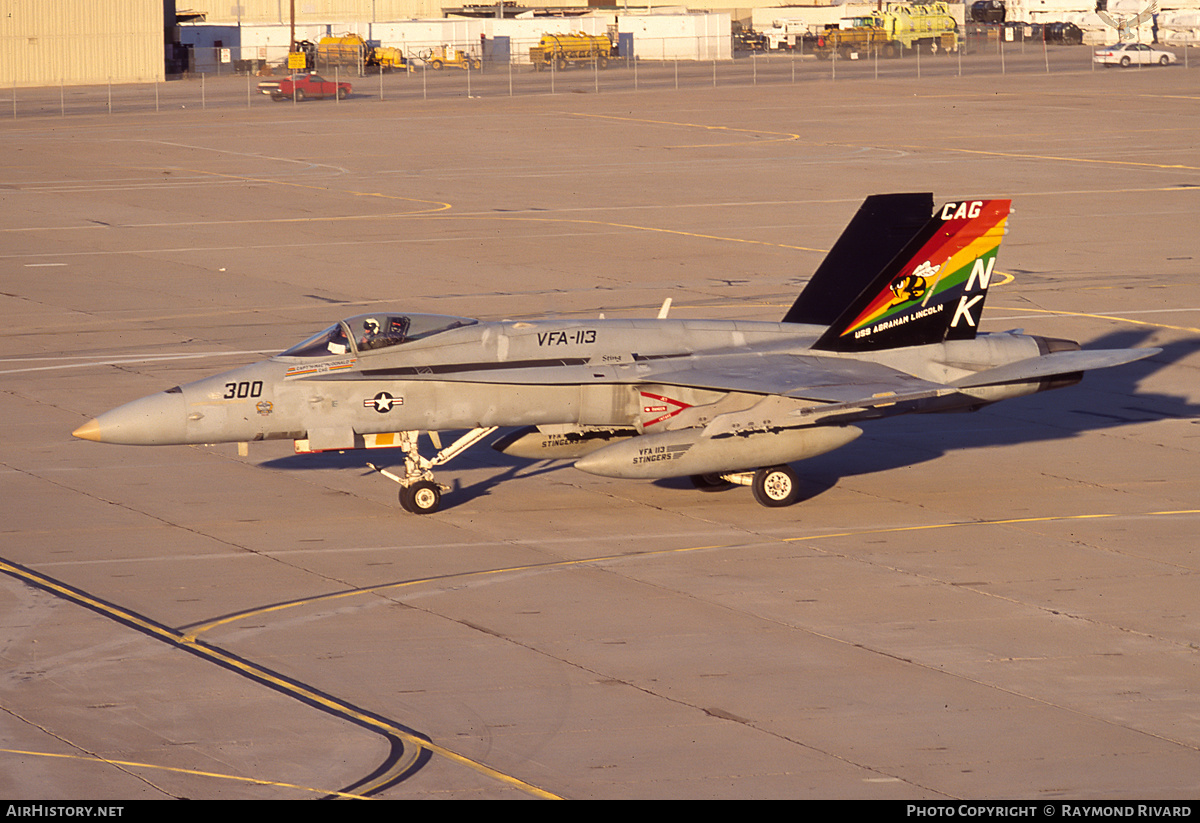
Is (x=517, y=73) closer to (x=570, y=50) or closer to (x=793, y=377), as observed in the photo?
(x=570, y=50)

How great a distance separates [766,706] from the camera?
16.0 metres

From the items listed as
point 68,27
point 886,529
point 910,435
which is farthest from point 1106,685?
point 68,27

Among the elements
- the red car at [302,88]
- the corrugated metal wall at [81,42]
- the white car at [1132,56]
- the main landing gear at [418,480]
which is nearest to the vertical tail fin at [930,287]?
the main landing gear at [418,480]

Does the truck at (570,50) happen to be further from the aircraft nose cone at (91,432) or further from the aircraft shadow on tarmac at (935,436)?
the aircraft nose cone at (91,432)

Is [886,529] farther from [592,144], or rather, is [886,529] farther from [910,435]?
[592,144]

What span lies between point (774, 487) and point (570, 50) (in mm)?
106471

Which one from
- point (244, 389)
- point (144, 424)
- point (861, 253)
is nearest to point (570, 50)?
point (861, 253)

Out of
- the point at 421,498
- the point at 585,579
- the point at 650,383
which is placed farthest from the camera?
the point at 650,383

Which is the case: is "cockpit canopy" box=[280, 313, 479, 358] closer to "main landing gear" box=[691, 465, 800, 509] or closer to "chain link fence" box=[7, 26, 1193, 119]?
"main landing gear" box=[691, 465, 800, 509]

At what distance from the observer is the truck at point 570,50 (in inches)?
4921

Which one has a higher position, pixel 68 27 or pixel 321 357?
pixel 68 27

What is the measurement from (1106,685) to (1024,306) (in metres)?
24.3

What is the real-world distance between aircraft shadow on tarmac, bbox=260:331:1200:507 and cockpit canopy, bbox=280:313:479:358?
2.88m

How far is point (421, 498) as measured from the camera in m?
23.6
